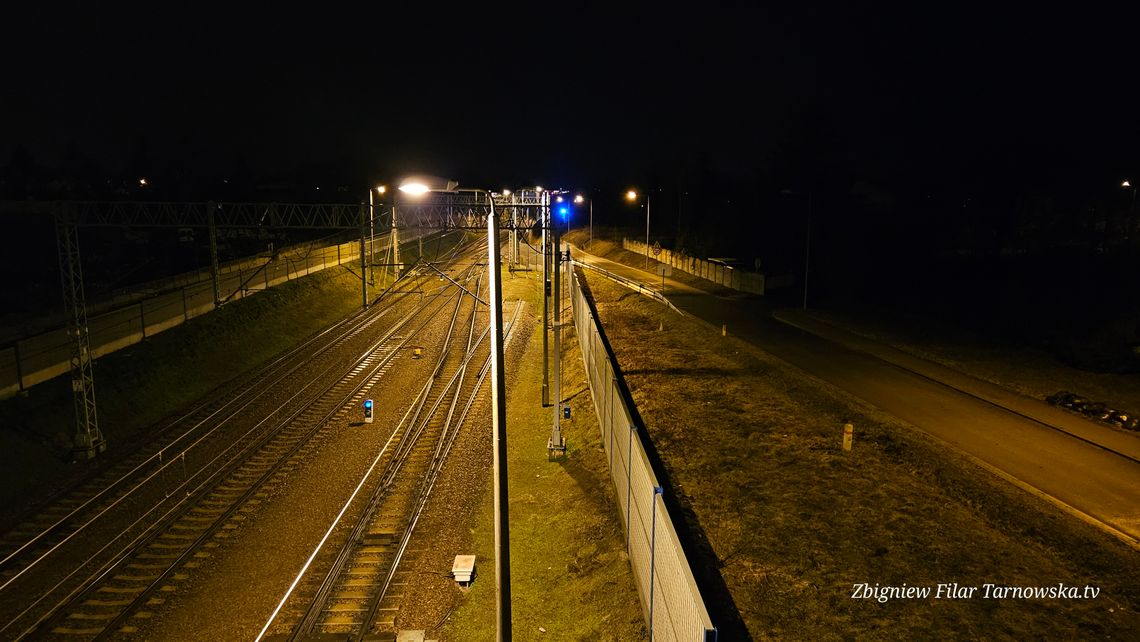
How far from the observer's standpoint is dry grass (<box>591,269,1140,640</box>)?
29.6 ft

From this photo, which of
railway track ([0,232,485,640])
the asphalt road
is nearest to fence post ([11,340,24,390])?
railway track ([0,232,485,640])

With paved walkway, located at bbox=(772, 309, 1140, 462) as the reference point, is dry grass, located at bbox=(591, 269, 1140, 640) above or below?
below

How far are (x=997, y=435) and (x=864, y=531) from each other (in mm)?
7201

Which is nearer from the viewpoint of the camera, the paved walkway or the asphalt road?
the asphalt road

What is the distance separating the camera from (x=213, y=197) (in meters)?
87.0

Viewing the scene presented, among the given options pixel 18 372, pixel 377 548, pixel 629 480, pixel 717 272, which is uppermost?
pixel 717 272

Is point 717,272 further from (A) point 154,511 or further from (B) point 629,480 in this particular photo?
(A) point 154,511

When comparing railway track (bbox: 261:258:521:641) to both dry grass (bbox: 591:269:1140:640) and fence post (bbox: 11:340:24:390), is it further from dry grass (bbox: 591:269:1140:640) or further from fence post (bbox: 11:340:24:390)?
fence post (bbox: 11:340:24:390)

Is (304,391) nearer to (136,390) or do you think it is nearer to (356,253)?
(136,390)

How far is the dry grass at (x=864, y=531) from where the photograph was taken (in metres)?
9.02

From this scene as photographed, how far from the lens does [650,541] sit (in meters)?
9.20

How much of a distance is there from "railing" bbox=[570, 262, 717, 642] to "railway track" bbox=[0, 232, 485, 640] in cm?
870

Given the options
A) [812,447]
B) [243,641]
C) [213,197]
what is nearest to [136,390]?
[243,641]

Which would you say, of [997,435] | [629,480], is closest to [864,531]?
[629,480]
